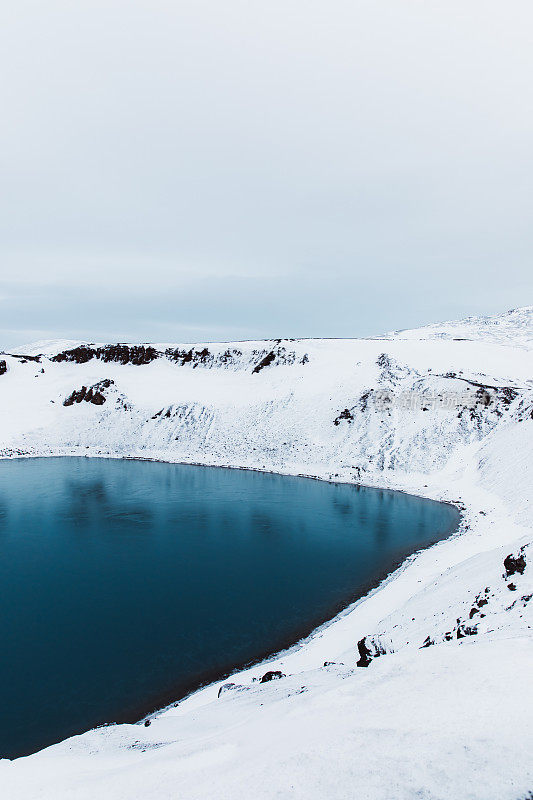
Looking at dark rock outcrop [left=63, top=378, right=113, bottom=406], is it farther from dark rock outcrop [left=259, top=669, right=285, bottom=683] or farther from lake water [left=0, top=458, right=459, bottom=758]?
dark rock outcrop [left=259, top=669, right=285, bottom=683]

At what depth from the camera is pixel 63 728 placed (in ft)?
47.9

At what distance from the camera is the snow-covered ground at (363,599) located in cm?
642

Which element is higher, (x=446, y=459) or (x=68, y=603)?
(x=446, y=459)

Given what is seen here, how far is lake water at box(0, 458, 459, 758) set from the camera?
55.0 ft

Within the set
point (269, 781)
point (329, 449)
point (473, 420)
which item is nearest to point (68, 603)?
point (269, 781)

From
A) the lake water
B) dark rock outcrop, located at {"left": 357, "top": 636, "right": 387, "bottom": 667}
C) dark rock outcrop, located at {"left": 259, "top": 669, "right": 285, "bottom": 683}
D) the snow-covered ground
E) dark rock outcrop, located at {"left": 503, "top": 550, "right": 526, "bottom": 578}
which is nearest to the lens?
the snow-covered ground

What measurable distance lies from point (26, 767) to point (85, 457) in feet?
213

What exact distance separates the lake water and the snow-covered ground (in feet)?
8.05

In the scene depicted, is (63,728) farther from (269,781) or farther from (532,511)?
(532,511)

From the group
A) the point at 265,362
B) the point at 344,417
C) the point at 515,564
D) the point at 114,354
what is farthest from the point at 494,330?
the point at 515,564

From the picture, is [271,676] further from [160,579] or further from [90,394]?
[90,394]

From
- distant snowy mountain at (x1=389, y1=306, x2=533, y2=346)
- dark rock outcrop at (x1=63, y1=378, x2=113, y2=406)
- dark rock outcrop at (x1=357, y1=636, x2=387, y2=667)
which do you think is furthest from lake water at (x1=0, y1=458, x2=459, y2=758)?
distant snowy mountain at (x1=389, y1=306, x2=533, y2=346)

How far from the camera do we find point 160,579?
85.6ft

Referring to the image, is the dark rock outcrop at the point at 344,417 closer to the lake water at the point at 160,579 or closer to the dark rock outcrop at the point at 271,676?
the lake water at the point at 160,579
